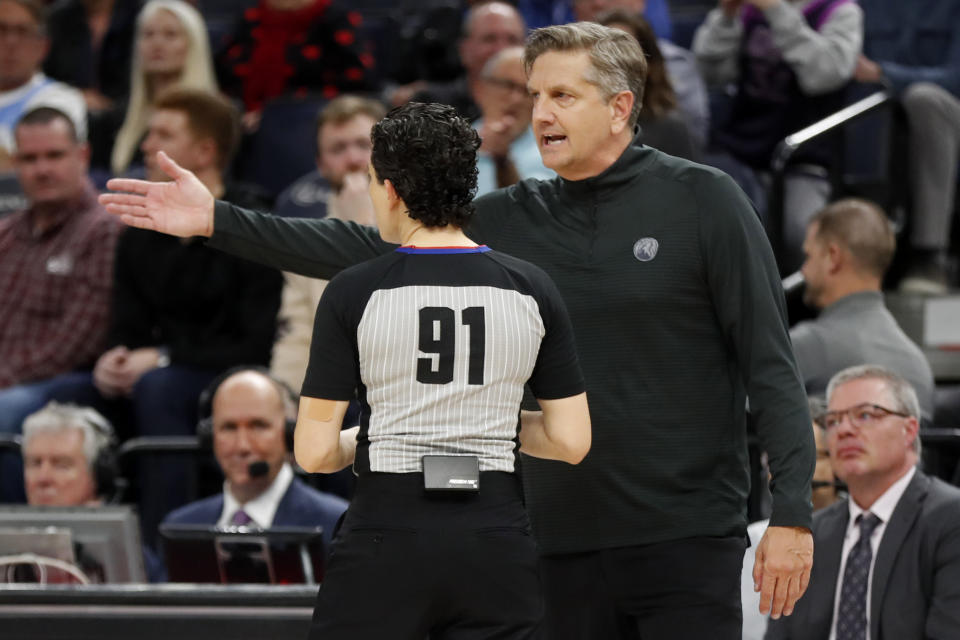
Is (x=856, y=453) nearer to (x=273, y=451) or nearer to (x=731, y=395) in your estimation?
(x=731, y=395)

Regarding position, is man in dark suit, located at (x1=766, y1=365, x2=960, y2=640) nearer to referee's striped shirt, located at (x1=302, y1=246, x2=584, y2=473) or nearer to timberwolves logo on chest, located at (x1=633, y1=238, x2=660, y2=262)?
timberwolves logo on chest, located at (x1=633, y1=238, x2=660, y2=262)

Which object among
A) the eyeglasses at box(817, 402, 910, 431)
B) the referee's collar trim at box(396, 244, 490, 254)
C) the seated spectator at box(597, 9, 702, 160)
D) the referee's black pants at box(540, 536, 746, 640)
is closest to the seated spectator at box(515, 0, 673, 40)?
the seated spectator at box(597, 9, 702, 160)

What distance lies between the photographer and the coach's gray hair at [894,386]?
3900 millimetres

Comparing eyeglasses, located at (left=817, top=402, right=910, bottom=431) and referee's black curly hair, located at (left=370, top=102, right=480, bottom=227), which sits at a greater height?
referee's black curly hair, located at (left=370, top=102, right=480, bottom=227)

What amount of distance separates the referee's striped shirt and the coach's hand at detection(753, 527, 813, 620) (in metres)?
0.51

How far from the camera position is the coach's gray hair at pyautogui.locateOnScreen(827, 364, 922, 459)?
390 centimetres

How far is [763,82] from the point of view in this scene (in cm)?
607

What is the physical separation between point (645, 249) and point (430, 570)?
74cm

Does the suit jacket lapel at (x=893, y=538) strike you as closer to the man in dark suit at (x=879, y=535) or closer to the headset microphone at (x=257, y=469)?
the man in dark suit at (x=879, y=535)

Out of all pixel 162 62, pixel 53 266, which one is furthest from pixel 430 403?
pixel 162 62

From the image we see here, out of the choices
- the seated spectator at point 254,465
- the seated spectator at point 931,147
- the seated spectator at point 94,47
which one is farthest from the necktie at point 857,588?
the seated spectator at point 94,47

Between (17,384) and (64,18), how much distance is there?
2.47 metres

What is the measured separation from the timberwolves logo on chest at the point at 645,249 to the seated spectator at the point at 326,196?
7.87ft

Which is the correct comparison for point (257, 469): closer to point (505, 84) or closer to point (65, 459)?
point (65, 459)
